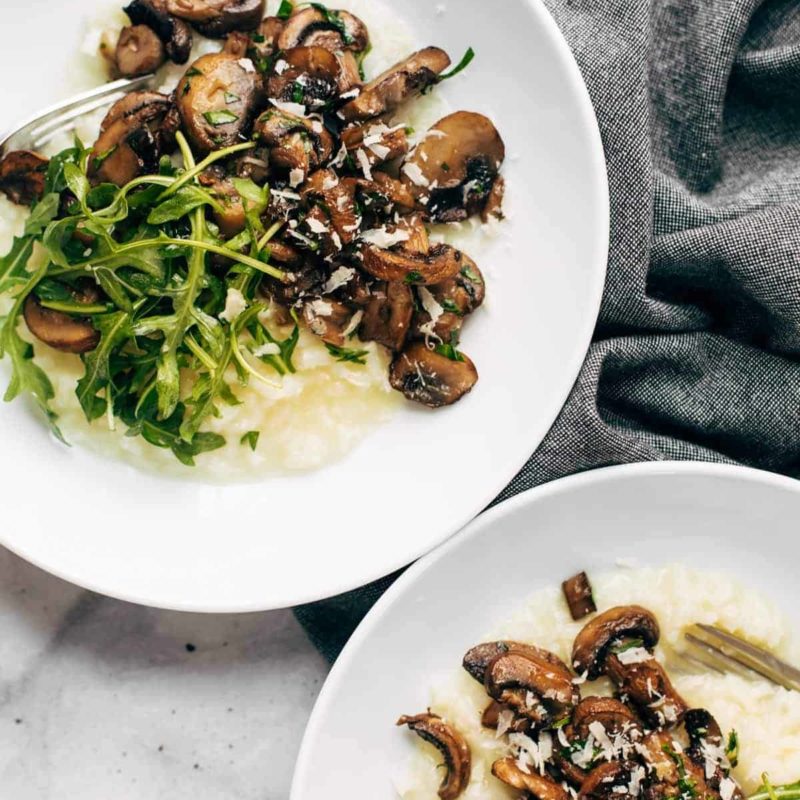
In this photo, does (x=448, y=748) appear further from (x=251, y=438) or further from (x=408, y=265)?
(x=408, y=265)

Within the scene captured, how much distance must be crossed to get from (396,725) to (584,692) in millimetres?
603

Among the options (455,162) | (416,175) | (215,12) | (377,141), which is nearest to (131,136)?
(215,12)

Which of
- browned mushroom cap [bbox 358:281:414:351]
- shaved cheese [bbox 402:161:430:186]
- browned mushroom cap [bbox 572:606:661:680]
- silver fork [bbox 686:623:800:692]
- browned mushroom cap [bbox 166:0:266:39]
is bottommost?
silver fork [bbox 686:623:800:692]

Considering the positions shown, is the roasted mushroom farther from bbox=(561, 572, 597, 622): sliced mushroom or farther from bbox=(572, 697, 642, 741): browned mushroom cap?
bbox=(572, 697, 642, 741): browned mushroom cap

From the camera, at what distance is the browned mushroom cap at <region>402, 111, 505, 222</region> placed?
272 centimetres

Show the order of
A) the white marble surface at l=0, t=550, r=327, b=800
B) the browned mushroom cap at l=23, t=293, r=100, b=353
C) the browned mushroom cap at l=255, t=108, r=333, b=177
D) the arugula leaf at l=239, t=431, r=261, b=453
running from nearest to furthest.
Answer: the browned mushroom cap at l=255, t=108, r=333, b=177, the browned mushroom cap at l=23, t=293, r=100, b=353, the arugula leaf at l=239, t=431, r=261, b=453, the white marble surface at l=0, t=550, r=327, b=800

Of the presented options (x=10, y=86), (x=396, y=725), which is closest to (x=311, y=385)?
(x=396, y=725)

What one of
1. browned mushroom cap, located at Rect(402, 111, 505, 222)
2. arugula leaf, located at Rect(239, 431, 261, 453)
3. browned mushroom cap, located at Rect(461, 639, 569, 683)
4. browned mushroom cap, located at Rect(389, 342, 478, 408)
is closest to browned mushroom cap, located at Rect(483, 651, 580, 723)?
browned mushroom cap, located at Rect(461, 639, 569, 683)

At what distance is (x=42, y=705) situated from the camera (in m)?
3.33

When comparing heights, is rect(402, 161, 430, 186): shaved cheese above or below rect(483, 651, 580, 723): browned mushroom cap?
above

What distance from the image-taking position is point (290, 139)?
2.63 meters

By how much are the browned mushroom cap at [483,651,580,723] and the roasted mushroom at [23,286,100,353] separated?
5.06 feet

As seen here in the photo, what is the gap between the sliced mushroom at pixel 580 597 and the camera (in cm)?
293

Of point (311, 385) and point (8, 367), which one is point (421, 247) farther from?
point (8, 367)
